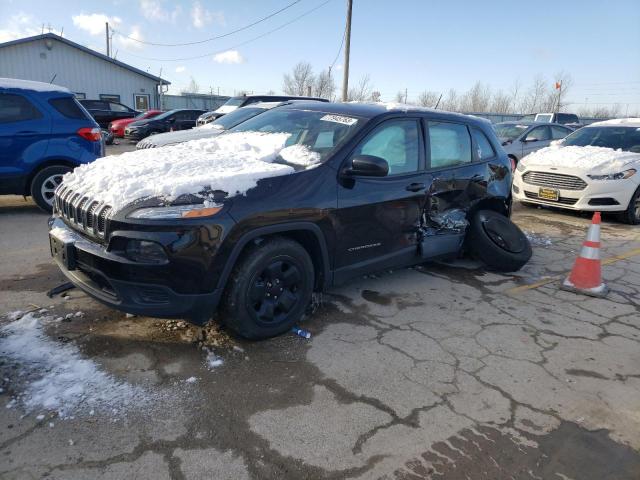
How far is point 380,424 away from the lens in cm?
258

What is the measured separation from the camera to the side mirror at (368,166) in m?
3.47

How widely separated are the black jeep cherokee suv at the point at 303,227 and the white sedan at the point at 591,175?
11.5 feet

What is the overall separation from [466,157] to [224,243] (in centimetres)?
307

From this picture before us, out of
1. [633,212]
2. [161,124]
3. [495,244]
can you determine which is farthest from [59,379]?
[161,124]

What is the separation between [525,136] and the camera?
491 inches

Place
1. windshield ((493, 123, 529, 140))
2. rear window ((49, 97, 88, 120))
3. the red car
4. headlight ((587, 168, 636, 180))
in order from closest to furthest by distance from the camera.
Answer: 1. rear window ((49, 97, 88, 120))
2. headlight ((587, 168, 636, 180))
3. windshield ((493, 123, 529, 140))
4. the red car

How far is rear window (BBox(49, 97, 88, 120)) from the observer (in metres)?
6.67

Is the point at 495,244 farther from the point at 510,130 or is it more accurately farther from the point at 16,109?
the point at 510,130

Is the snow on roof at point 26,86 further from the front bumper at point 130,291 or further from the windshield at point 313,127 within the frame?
the front bumper at point 130,291

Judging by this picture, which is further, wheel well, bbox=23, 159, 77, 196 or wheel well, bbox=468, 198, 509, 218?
wheel well, bbox=23, 159, 77, 196

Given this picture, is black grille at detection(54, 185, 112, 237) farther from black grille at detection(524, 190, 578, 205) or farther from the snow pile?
black grille at detection(524, 190, 578, 205)

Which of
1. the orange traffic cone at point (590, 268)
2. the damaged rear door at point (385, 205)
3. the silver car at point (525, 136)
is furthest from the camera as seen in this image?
the silver car at point (525, 136)

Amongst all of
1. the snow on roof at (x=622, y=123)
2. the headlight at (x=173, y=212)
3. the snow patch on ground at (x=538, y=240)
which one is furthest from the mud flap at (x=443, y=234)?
the snow on roof at (x=622, y=123)

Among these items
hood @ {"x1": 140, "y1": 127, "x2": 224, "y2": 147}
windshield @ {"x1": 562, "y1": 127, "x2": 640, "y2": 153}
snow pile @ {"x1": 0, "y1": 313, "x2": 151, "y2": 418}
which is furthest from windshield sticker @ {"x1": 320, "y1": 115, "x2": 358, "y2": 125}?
windshield @ {"x1": 562, "y1": 127, "x2": 640, "y2": 153}
